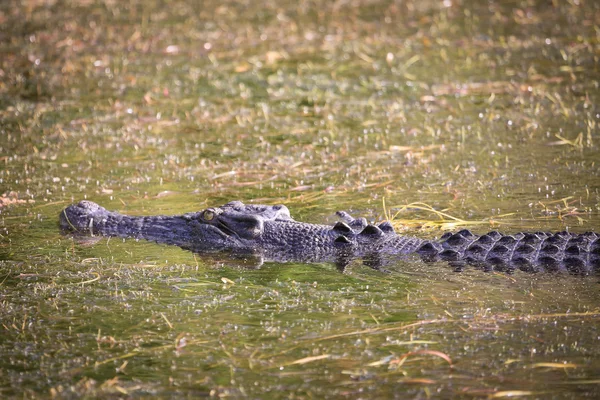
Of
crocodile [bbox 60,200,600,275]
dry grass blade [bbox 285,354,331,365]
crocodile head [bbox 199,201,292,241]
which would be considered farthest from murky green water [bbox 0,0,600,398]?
crocodile head [bbox 199,201,292,241]

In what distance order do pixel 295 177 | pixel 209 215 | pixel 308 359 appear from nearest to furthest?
pixel 308 359 < pixel 209 215 < pixel 295 177

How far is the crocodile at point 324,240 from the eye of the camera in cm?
678

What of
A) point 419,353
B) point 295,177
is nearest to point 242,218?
point 295,177

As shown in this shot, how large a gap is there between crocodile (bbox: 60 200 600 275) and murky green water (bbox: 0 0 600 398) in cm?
20

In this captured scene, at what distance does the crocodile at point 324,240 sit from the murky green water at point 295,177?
198 mm

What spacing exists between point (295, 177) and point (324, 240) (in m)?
2.07

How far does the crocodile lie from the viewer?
678 centimetres

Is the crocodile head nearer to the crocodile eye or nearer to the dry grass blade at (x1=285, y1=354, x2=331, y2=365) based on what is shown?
the crocodile eye

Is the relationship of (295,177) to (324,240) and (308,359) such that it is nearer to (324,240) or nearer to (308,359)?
(324,240)

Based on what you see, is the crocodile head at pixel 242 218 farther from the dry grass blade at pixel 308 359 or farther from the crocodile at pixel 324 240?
the dry grass blade at pixel 308 359

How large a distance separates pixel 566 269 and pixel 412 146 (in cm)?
378

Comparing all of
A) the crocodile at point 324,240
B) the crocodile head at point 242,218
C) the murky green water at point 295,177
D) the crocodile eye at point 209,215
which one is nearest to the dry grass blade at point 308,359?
the murky green water at point 295,177

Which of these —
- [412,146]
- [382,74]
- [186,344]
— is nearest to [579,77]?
[382,74]

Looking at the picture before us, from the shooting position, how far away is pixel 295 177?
936cm
